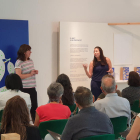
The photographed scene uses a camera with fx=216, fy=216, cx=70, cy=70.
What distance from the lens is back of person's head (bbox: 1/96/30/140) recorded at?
1705mm

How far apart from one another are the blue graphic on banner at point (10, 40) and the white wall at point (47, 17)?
0.24m

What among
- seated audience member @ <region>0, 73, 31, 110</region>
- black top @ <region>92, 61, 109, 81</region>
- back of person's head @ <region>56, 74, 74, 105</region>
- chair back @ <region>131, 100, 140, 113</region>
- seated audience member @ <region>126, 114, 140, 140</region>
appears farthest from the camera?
black top @ <region>92, 61, 109, 81</region>

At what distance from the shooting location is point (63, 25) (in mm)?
5340

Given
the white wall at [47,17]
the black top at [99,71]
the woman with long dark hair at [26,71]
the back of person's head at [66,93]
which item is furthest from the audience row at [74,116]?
the white wall at [47,17]

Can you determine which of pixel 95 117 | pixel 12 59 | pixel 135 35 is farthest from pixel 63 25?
pixel 95 117

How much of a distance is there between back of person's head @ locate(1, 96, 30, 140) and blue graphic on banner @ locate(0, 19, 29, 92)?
341 centimetres

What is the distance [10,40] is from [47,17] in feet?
3.62

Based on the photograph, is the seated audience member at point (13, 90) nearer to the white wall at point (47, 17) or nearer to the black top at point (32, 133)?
the black top at point (32, 133)

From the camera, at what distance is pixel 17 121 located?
1727 millimetres

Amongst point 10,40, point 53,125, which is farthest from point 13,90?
point 10,40

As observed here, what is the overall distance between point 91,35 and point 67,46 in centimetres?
70

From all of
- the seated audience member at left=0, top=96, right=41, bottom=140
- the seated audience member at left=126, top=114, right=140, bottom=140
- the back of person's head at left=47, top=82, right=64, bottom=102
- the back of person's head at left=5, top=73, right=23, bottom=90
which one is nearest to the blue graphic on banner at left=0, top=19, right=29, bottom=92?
the back of person's head at left=5, top=73, right=23, bottom=90

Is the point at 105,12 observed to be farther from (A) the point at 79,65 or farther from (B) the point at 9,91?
(B) the point at 9,91

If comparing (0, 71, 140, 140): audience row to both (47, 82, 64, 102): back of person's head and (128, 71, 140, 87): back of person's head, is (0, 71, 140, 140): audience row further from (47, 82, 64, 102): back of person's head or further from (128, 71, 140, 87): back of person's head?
(128, 71, 140, 87): back of person's head
